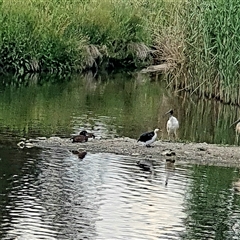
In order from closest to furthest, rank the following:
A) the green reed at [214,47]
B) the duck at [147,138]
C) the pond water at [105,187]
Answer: the pond water at [105,187] → the duck at [147,138] → the green reed at [214,47]

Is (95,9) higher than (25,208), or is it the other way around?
(95,9)

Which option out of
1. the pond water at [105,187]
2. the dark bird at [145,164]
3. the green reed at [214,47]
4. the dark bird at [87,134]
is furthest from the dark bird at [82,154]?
the green reed at [214,47]

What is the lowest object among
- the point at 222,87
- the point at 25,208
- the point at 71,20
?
the point at 25,208

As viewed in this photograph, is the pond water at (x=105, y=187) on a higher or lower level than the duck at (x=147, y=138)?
lower

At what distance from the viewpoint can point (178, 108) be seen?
25172 millimetres

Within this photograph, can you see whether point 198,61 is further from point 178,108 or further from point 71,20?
point 71,20

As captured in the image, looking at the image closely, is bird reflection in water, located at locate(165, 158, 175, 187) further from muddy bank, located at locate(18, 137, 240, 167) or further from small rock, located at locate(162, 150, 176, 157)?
small rock, located at locate(162, 150, 176, 157)

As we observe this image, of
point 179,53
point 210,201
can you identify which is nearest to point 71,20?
point 179,53

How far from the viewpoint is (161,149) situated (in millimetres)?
16406

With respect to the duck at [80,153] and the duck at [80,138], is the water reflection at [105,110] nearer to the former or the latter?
the duck at [80,138]

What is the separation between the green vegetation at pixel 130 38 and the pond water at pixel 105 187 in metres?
2.57

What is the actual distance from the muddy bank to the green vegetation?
7334 millimetres

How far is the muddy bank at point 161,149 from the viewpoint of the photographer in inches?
619

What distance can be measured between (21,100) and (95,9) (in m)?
14.4
